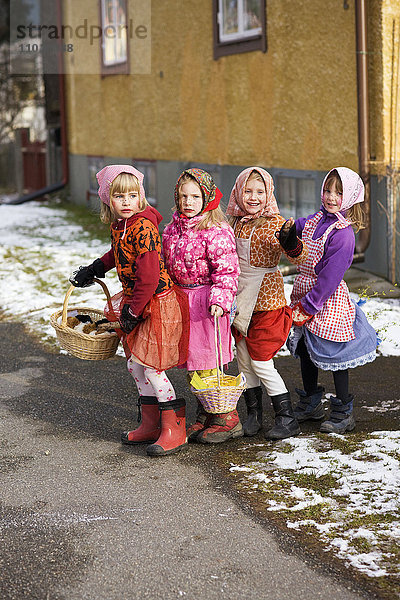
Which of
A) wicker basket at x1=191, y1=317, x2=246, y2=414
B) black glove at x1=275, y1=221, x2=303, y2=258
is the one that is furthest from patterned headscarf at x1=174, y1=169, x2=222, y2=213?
wicker basket at x1=191, y1=317, x2=246, y2=414

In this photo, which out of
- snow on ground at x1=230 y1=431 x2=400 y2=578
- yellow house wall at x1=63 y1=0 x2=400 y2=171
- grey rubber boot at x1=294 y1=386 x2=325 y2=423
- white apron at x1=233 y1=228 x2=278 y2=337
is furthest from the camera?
yellow house wall at x1=63 y1=0 x2=400 y2=171

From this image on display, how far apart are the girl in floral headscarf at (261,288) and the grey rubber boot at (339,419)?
172mm

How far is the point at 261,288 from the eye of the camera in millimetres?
4395

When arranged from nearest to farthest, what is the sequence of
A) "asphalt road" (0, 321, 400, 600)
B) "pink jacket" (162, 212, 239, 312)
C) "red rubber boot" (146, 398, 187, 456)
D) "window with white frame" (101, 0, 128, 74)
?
"asphalt road" (0, 321, 400, 600) < "pink jacket" (162, 212, 239, 312) < "red rubber boot" (146, 398, 187, 456) < "window with white frame" (101, 0, 128, 74)

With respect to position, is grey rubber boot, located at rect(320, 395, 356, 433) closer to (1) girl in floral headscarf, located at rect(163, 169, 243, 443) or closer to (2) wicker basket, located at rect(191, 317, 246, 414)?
(2) wicker basket, located at rect(191, 317, 246, 414)

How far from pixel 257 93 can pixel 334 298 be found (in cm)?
584

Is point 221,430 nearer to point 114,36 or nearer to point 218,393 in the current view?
point 218,393

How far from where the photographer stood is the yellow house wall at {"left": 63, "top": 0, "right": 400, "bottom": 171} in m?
8.16

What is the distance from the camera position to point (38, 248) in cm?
1100

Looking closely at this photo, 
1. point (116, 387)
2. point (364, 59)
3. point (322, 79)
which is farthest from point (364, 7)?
point (116, 387)

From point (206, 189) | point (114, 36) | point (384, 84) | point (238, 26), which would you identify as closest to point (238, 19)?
point (238, 26)

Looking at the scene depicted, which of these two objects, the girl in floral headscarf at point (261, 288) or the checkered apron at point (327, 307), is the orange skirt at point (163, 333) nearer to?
the girl in floral headscarf at point (261, 288)

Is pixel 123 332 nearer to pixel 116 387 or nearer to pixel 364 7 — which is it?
pixel 116 387

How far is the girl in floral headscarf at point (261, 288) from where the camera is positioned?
4312 millimetres
